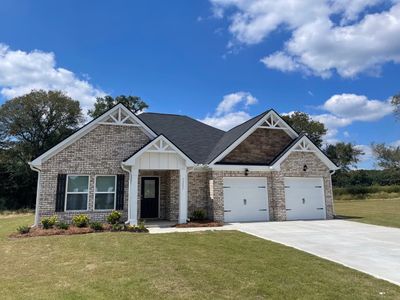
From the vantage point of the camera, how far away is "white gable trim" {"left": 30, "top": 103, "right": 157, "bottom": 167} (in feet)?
48.0

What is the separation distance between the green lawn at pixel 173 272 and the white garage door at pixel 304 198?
26.4 ft

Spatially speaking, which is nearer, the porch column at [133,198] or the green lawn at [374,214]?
the porch column at [133,198]

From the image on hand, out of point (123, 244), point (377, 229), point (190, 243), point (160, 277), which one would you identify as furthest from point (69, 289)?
point (377, 229)

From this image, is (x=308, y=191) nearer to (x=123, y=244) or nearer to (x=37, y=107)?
(x=123, y=244)

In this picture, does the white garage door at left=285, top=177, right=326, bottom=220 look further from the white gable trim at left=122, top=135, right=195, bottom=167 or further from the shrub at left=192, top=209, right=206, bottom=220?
the white gable trim at left=122, top=135, right=195, bottom=167

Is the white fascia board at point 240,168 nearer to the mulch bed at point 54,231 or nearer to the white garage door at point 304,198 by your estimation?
the white garage door at point 304,198

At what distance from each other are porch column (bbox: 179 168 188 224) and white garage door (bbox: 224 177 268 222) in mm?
2425

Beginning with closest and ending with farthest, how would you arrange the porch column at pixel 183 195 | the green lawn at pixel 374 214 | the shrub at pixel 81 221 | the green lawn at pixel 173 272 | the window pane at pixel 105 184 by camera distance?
the green lawn at pixel 173 272, the shrub at pixel 81 221, the window pane at pixel 105 184, the porch column at pixel 183 195, the green lawn at pixel 374 214

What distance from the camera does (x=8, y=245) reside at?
33.3 feet

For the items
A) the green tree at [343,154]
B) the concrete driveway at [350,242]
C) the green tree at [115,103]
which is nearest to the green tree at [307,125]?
the green tree at [343,154]

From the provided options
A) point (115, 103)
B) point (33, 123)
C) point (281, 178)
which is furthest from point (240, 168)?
point (33, 123)

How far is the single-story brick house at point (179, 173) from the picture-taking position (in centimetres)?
1478

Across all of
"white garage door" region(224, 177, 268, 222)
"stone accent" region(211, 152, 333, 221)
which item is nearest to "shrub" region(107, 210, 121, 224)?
"stone accent" region(211, 152, 333, 221)

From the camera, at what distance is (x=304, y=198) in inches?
712
